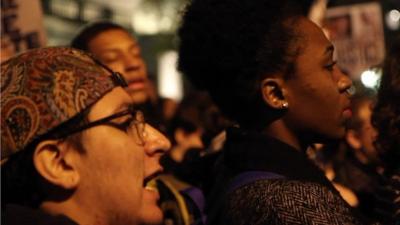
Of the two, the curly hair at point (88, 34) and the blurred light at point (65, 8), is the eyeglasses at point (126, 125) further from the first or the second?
the blurred light at point (65, 8)

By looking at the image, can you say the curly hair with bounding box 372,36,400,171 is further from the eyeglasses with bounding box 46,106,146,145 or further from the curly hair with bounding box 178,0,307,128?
the eyeglasses with bounding box 46,106,146,145

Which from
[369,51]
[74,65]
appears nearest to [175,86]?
[369,51]

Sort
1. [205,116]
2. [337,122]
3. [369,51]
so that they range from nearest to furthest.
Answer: [337,122]
[205,116]
[369,51]

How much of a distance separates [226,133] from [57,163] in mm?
766

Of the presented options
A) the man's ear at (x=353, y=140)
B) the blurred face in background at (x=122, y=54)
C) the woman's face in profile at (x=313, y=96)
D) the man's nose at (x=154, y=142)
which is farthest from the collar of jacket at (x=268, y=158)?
the man's ear at (x=353, y=140)

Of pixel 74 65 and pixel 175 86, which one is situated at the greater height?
pixel 74 65

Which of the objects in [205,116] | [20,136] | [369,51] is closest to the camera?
[20,136]

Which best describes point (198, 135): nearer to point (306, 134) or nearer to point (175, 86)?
point (306, 134)

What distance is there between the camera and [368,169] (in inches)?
184

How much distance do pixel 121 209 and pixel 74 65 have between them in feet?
1.53

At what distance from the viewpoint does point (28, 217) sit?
88.4 inches

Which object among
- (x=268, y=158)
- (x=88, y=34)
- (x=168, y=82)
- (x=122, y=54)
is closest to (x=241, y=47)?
(x=268, y=158)

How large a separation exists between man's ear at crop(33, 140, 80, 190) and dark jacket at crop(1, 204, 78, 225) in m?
0.10

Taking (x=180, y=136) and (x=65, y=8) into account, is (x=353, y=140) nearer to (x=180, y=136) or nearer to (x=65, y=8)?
(x=180, y=136)
